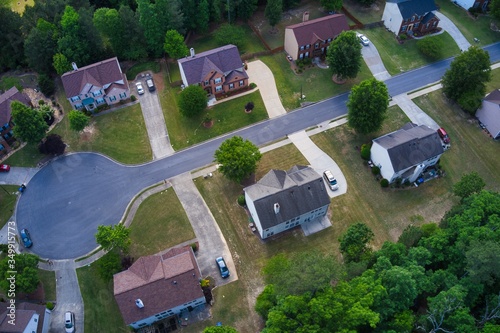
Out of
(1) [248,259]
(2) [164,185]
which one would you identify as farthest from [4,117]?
(1) [248,259]

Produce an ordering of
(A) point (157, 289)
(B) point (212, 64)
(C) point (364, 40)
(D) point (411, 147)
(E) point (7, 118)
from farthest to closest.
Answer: (C) point (364, 40), (B) point (212, 64), (E) point (7, 118), (D) point (411, 147), (A) point (157, 289)

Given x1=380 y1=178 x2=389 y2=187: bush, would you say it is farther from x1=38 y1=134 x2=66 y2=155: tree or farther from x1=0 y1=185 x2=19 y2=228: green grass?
x1=0 y1=185 x2=19 y2=228: green grass

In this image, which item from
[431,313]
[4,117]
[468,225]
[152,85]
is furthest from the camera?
[152,85]

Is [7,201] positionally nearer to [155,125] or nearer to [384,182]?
[155,125]

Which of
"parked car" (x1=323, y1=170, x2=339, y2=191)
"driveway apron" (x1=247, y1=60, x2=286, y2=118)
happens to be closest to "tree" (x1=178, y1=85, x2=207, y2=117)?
"driveway apron" (x1=247, y1=60, x2=286, y2=118)

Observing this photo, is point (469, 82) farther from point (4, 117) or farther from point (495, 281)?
point (4, 117)

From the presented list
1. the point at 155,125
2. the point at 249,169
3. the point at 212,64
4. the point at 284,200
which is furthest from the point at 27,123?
the point at 284,200

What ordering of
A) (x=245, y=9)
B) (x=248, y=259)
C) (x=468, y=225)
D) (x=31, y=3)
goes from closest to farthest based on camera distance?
(x=468, y=225)
(x=248, y=259)
(x=245, y=9)
(x=31, y=3)
